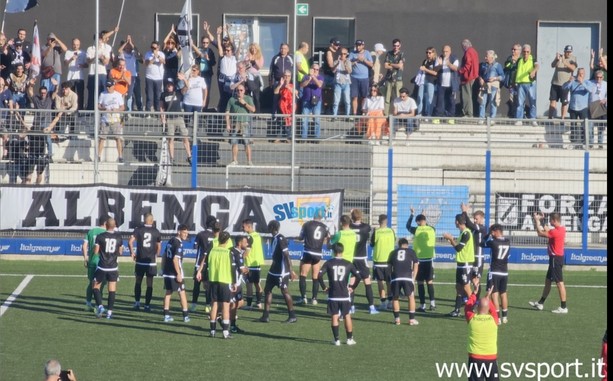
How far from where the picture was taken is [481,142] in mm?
29297

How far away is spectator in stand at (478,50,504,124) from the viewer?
31953mm

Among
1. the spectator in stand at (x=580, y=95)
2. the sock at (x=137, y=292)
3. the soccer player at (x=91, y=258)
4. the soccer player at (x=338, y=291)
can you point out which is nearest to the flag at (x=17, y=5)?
the soccer player at (x=91, y=258)

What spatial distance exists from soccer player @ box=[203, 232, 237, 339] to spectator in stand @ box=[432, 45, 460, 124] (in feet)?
41.4

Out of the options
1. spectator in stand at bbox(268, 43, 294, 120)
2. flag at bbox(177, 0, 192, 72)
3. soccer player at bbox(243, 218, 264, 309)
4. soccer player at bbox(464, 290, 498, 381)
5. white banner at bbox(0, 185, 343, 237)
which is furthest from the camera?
spectator in stand at bbox(268, 43, 294, 120)

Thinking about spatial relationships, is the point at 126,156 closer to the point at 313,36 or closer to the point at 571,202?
the point at 313,36

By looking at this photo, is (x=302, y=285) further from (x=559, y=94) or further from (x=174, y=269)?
(x=559, y=94)

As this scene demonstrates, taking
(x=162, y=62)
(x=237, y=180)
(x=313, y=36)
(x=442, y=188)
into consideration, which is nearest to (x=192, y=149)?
(x=237, y=180)

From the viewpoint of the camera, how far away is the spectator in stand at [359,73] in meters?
31.5

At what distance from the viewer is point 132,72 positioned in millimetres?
31641

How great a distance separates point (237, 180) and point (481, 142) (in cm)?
637

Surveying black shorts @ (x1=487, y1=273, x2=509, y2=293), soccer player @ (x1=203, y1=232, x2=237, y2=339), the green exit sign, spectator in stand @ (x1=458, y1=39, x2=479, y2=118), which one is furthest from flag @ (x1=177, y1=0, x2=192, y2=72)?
black shorts @ (x1=487, y1=273, x2=509, y2=293)

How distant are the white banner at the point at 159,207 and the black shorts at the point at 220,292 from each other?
27.2 ft

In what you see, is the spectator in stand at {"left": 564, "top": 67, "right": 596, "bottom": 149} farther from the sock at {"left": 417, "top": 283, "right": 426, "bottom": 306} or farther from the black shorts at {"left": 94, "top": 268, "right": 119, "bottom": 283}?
the black shorts at {"left": 94, "top": 268, "right": 119, "bottom": 283}

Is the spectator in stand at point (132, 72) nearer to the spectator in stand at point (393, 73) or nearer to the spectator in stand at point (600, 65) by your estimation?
the spectator in stand at point (393, 73)
